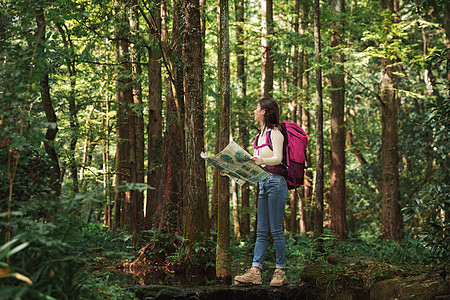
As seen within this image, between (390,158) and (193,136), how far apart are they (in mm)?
9842

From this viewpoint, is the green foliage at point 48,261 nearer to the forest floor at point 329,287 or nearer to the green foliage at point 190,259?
the forest floor at point 329,287

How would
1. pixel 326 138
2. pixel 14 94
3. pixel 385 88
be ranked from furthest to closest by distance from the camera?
1. pixel 326 138
2. pixel 385 88
3. pixel 14 94

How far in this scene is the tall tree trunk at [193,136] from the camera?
859 cm

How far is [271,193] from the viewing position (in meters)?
6.20

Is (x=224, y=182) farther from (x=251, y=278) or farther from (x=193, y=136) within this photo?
(x=251, y=278)

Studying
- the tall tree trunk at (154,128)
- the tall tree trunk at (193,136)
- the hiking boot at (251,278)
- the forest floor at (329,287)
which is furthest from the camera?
the tall tree trunk at (154,128)

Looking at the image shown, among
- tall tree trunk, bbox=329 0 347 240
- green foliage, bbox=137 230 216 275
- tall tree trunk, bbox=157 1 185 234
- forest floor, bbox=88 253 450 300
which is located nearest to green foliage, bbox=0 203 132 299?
A: forest floor, bbox=88 253 450 300

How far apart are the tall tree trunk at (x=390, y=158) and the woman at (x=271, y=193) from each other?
1056cm

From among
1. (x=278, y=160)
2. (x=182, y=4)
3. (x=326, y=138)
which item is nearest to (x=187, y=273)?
(x=278, y=160)

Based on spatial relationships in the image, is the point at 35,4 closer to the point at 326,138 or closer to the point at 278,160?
the point at 278,160

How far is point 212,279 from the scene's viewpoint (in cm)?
833

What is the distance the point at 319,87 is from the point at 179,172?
466 cm

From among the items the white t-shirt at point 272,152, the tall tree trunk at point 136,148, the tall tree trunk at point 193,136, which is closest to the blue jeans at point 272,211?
the white t-shirt at point 272,152

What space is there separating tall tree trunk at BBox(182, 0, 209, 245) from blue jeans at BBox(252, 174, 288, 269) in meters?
2.48
